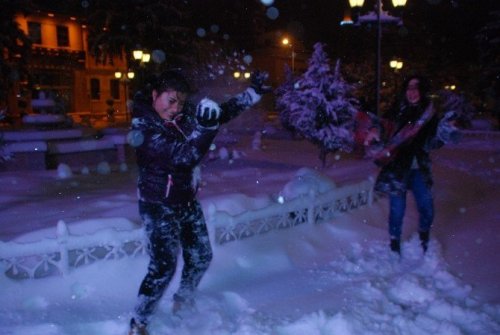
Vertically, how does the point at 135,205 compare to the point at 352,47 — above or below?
below

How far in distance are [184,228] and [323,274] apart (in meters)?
1.83

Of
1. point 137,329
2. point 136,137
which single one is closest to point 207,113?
point 136,137

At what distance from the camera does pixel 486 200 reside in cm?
855

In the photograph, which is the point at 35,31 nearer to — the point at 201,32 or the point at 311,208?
the point at 201,32

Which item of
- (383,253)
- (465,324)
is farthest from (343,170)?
(465,324)

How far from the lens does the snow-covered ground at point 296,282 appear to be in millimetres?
3578

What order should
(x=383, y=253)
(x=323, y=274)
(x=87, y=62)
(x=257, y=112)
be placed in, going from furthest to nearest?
(x=87, y=62)
(x=257, y=112)
(x=383, y=253)
(x=323, y=274)

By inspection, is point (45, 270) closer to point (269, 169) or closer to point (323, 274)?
point (323, 274)

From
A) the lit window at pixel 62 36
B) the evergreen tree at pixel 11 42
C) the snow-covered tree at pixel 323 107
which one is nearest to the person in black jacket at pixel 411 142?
the snow-covered tree at pixel 323 107

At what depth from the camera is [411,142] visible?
4910 mm

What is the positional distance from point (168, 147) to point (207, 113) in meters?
0.37

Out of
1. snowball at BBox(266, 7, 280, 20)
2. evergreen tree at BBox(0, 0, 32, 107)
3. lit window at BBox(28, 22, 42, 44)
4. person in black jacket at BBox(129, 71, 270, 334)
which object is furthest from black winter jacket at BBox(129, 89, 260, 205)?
snowball at BBox(266, 7, 280, 20)

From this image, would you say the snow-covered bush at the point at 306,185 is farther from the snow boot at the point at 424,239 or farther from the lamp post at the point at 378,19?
the lamp post at the point at 378,19

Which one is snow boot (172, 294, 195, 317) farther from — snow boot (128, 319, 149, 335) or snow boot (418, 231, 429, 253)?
snow boot (418, 231, 429, 253)
